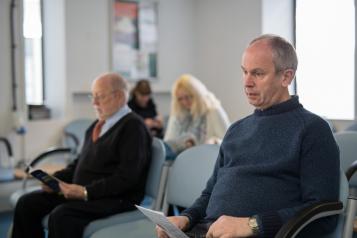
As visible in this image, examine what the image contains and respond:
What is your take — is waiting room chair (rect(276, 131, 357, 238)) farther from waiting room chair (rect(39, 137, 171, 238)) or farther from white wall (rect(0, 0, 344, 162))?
white wall (rect(0, 0, 344, 162))

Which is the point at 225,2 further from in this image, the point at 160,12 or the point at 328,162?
the point at 328,162

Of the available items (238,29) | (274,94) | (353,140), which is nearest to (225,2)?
(238,29)

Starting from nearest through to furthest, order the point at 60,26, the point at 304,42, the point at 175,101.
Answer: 1. the point at 175,101
2. the point at 60,26
3. the point at 304,42

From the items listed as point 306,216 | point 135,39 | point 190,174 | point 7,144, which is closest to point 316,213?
point 306,216

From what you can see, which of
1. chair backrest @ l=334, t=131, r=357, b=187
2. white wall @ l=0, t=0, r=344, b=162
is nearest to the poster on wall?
white wall @ l=0, t=0, r=344, b=162

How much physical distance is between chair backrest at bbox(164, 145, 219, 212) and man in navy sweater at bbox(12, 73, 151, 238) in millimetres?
212

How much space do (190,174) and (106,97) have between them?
2.30 ft

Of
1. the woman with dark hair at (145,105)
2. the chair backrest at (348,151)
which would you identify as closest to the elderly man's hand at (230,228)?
the chair backrest at (348,151)

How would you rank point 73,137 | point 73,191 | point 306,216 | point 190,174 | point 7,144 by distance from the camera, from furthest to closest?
1. point 73,137
2. point 7,144
3. point 73,191
4. point 190,174
5. point 306,216

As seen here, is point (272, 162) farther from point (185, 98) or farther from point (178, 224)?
point (185, 98)

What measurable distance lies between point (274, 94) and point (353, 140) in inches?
37.0

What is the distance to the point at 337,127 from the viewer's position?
4.81 m

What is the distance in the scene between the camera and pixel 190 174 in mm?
2412

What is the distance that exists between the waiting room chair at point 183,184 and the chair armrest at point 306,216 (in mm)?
801
